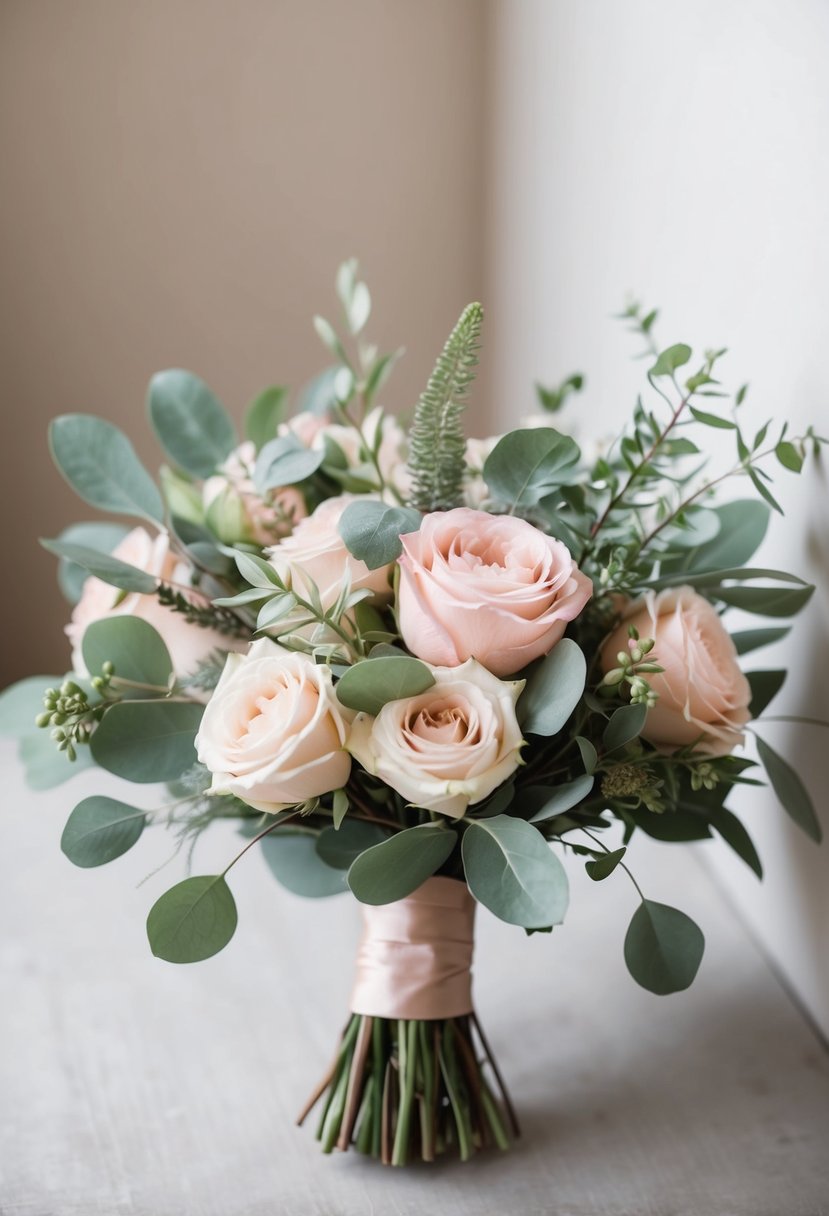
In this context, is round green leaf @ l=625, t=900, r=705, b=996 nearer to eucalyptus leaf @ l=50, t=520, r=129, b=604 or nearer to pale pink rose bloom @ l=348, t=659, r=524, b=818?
pale pink rose bloom @ l=348, t=659, r=524, b=818

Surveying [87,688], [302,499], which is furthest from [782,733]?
[87,688]

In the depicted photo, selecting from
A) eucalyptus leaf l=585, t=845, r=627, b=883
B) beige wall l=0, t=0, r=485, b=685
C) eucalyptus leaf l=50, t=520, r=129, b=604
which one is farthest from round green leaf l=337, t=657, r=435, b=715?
beige wall l=0, t=0, r=485, b=685

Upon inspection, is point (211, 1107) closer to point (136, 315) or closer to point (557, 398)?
point (557, 398)

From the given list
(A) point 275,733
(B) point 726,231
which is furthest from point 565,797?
(B) point 726,231

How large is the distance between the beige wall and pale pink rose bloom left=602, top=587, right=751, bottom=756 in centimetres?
111

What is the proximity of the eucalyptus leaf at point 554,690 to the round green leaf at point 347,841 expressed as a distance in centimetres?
14

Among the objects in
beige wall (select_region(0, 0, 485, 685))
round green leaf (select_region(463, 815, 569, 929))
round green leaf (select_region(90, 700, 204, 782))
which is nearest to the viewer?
round green leaf (select_region(463, 815, 569, 929))

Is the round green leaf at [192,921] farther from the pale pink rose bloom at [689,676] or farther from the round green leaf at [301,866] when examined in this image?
the pale pink rose bloom at [689,676]

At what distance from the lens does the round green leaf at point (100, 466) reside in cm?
71

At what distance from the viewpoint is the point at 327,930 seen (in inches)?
36.9

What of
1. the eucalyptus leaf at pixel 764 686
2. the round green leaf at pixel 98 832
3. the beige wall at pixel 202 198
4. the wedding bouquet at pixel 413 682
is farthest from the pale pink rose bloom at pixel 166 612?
the beige wall at pixel 202 198

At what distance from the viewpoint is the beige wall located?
4.85 ft

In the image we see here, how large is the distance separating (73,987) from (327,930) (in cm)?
21

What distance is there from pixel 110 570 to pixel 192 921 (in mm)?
212
